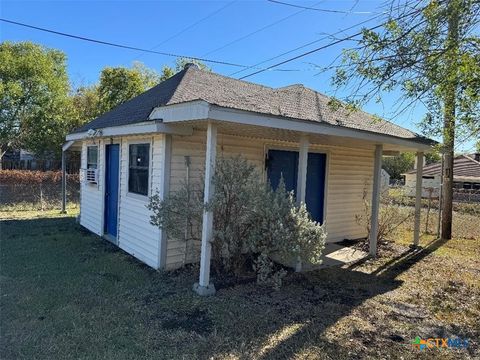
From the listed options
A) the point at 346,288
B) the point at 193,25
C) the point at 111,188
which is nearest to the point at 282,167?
the point at 346,288

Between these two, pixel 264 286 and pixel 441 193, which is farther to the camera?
pixel 441 193

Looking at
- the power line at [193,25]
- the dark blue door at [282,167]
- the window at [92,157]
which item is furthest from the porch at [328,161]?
the power line at [193,25]

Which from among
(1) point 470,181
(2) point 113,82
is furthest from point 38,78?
(1) point 470,181

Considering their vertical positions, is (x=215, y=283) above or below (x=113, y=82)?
below

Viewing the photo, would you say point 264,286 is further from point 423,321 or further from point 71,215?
point 71,215

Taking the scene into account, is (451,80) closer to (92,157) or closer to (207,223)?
(207,223)

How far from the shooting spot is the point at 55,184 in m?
13.2

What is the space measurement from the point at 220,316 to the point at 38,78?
15.8 metres

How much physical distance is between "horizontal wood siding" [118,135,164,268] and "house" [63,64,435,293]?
18 mm

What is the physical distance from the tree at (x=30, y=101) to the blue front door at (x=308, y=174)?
13042mm

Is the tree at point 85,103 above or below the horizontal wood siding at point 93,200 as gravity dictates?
above

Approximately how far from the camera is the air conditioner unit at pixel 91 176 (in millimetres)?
8400

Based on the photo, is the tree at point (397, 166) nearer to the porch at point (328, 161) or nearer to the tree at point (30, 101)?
the porch at point (328, 161)

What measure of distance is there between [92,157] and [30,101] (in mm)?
9528
